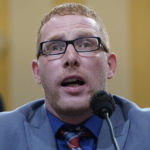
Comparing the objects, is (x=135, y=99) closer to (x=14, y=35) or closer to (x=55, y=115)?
(x=14, y=35)

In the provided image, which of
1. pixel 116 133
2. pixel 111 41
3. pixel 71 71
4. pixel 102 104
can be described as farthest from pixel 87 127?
pixel 111 41

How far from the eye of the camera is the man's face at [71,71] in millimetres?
1417

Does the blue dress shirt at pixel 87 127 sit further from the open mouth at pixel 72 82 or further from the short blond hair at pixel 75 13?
the short blond hair at pixel 75 13

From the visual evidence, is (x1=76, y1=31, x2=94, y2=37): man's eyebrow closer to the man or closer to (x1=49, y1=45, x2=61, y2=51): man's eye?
the man

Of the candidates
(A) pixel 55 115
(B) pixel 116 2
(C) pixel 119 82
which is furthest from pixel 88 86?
(B) pixel 116 2

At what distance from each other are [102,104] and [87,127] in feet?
1.25

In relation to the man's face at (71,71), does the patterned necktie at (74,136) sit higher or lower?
lower

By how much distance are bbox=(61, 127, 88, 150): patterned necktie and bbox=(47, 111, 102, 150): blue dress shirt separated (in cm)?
2

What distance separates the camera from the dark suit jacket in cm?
142

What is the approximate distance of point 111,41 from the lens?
397 centimetres

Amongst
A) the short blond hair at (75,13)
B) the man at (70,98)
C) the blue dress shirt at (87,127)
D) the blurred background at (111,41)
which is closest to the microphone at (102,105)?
the man at (70,98)

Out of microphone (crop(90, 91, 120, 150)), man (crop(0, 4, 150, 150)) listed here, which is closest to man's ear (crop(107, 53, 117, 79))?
man (crop(0, 4, 150, 150))

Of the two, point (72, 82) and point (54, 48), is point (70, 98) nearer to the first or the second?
point (72, 82)

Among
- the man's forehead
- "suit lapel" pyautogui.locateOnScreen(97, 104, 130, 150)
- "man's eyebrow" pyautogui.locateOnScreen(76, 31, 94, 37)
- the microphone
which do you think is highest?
the man's forehead
